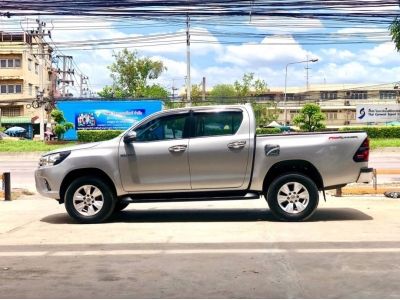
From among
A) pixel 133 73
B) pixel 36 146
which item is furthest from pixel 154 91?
pixel 36 146

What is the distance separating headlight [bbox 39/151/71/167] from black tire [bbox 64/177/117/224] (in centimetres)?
43

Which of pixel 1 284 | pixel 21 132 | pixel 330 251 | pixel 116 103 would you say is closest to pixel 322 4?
pixel 330 251

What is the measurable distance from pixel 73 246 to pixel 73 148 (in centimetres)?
237

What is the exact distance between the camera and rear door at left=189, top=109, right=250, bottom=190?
908 cm

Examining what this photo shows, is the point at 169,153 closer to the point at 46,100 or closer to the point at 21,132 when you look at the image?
the point at 46,100

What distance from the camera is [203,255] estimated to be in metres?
6.80

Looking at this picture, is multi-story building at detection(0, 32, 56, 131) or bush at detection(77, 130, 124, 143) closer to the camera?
bush at detection(77, 130, 124, 143)

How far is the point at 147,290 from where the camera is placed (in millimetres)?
5391

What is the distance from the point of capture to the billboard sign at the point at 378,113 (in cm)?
4750

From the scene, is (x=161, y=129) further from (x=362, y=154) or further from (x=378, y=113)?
(x=378, y=113)

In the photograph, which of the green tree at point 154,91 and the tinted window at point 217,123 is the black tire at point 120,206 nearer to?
the tinted window at point 217,123

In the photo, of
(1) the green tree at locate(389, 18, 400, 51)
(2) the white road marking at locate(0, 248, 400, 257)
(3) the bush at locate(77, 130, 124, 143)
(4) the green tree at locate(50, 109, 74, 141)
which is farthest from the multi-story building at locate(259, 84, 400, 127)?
(2) the white road marking at locate(0, 248, 400, 257)

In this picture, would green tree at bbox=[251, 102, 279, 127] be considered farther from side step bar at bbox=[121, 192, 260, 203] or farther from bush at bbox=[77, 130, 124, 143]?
side step bar at bbox=[121, 192, 260, 203]

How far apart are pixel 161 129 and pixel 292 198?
2390mm
